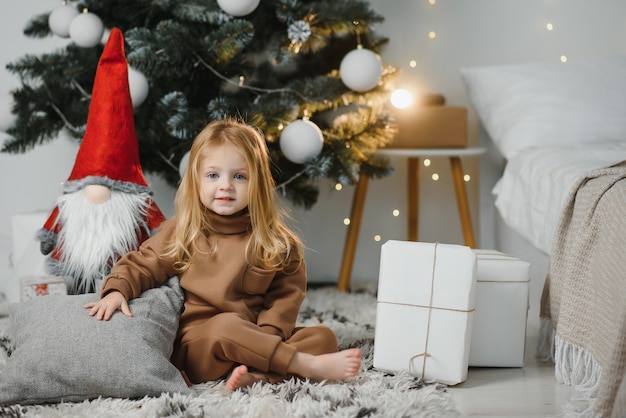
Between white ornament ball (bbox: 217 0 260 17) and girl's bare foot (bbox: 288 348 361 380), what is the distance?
2.99ft

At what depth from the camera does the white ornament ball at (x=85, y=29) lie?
195 cm

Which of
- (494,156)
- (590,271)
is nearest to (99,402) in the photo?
(590,271)

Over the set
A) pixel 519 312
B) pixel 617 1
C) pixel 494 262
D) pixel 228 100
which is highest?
pixel 617 1

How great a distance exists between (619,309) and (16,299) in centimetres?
158

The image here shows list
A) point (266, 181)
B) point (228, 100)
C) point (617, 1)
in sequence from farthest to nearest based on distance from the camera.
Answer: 1. point (617, 1)
2. point (228, 100)
3. point (266, 181)

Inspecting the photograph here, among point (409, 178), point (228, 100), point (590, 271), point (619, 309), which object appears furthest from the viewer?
point (409, 178)

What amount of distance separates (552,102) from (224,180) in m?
1.20

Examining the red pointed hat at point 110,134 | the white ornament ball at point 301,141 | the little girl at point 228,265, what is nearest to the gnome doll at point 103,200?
the red pointed hat at point 110,134

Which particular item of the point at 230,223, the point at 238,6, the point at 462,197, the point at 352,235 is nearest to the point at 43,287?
the point at 230,223

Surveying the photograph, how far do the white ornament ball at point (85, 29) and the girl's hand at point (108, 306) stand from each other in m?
0.81

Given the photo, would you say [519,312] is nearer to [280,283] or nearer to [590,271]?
[590,271]

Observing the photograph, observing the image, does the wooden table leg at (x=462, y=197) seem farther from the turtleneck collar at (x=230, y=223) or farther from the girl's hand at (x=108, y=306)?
the girl's hand at (x=108, y=306)

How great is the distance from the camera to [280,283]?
62.9 inches

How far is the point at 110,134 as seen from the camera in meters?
1.72
